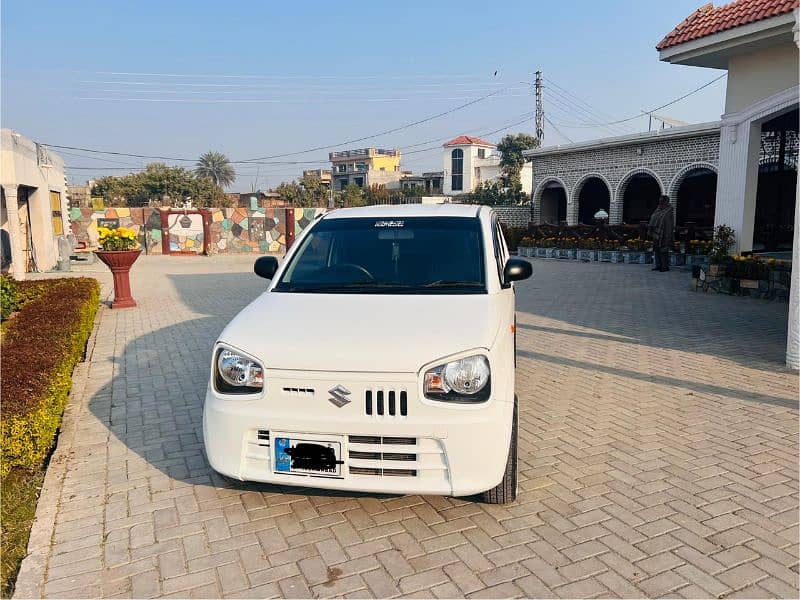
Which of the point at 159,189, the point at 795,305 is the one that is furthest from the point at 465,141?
the point at 795,305

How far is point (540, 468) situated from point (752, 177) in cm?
1007

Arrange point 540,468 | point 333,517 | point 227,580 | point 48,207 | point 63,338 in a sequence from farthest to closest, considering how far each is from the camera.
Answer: point 48,207, point 63,338, point 540,468, point 333,517, point 227,580

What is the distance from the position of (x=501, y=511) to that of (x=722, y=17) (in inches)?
407

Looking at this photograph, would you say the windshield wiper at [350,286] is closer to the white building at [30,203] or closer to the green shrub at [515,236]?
the white building at [30,203]

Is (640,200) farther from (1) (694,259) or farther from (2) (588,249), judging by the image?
(1) (694,259)

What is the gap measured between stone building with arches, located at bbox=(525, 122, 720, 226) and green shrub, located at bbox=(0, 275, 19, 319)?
1938cm

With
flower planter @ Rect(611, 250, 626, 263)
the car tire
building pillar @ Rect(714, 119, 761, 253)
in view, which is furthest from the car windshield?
flower planter @ Rect(611, 250, 626, 263)

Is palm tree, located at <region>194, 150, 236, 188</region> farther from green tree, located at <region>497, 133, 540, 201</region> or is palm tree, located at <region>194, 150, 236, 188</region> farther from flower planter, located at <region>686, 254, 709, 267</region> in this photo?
flower planter, located at <region>686, 254, 709, 267</region>

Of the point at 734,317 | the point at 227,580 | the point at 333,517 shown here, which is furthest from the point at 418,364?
the point at 734,317

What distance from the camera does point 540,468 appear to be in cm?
404

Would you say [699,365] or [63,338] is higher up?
[63,338]

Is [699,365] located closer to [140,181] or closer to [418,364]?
[418,364]

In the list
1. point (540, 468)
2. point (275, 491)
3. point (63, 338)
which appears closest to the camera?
point (275, 491)

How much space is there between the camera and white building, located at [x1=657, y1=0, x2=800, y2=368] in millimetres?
9430
